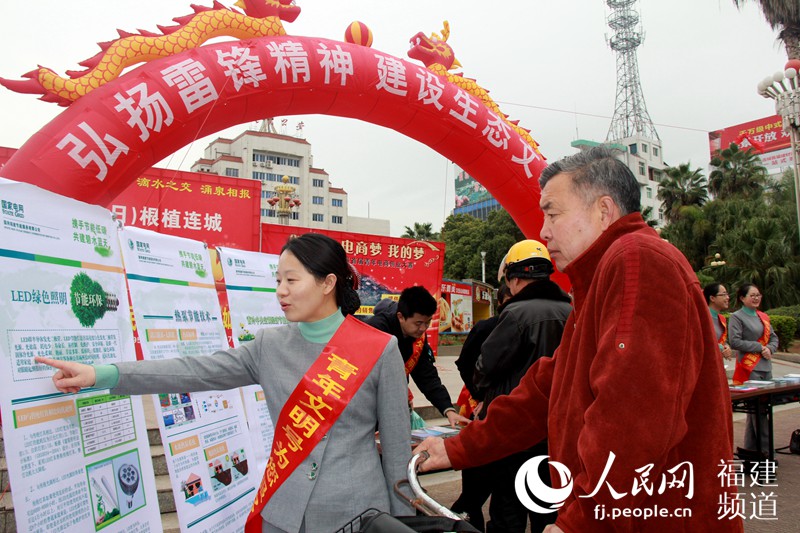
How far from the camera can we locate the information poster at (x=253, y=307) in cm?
285

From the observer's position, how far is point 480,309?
71.6 feet

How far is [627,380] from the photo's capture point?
3.15 ft

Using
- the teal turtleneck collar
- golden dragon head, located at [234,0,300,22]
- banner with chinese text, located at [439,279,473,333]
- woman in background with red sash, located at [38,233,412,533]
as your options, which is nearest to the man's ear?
woman in background with red sash, located at [38,233,412,533]

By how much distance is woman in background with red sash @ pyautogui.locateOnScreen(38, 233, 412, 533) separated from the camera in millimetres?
1656

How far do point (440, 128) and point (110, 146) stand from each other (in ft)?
9.78

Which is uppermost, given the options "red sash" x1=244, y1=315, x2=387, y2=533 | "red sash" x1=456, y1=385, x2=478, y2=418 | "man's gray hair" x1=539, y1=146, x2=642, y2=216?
"man's gray hair" x1=539, y1=146, x2=642, y2=216

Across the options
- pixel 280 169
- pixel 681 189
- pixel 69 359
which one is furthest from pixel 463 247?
pixel 69 359

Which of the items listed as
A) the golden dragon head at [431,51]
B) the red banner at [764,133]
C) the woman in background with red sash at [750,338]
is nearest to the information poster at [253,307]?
the golden dragon head at [431,51]

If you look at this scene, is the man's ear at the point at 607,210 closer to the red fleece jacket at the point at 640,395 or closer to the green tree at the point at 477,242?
the red fleece jacket at the point at 640,395

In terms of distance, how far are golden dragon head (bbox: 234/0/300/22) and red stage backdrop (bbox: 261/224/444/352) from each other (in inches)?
142

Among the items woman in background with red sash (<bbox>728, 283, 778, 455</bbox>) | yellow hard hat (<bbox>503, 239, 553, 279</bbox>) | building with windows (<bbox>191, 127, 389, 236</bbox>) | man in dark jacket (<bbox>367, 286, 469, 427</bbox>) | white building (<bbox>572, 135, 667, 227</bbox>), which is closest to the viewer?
yellow hard hat (<bbox>503, 239, 553, 279</bbox>)

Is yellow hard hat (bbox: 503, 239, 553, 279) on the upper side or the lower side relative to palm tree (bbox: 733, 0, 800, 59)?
lower

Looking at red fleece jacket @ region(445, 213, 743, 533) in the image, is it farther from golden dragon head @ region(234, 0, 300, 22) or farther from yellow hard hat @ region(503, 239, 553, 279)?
golden dragon head @ region(234, 0, 300, 22)

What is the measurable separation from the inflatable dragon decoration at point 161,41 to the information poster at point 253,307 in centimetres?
221
